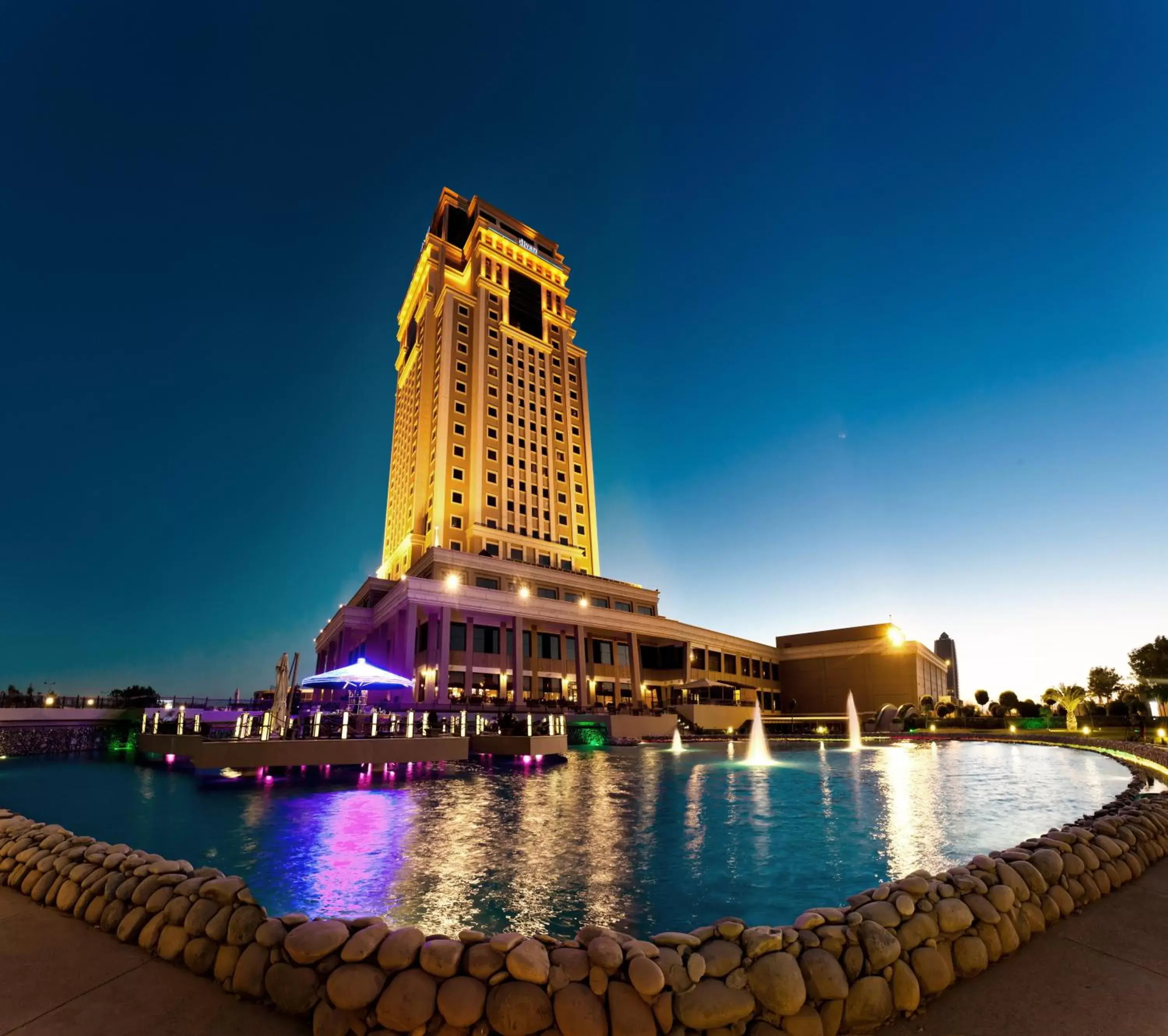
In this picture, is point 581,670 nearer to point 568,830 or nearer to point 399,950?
point 568,830

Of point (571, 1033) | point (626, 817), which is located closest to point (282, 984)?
point (571, 1033)

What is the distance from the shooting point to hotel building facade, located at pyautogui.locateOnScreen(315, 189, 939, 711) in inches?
2195

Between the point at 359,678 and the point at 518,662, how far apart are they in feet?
86.9

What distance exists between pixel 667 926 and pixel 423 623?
2191 inches

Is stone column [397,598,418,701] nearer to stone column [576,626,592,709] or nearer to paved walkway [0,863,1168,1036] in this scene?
stone column [576,626,592,709]

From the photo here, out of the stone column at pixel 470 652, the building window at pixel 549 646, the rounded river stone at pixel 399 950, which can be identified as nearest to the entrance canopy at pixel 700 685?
the building window at pixel 549 646

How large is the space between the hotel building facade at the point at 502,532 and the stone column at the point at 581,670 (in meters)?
0.17

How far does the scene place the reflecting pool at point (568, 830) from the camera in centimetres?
717

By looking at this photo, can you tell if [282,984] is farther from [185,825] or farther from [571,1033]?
[185,825]

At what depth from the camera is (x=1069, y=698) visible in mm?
52156

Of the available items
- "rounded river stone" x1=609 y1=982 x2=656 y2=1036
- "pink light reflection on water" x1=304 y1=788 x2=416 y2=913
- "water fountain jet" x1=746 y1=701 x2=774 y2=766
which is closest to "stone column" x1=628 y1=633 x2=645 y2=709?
"water fountain jet" x1=746 y1=701 x2=774 y2=766

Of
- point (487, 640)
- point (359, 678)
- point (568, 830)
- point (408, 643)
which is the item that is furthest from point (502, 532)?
point (568, 830)

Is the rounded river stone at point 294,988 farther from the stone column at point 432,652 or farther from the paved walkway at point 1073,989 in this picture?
the stone column at point 432,652

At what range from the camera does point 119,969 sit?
4.58 meters
